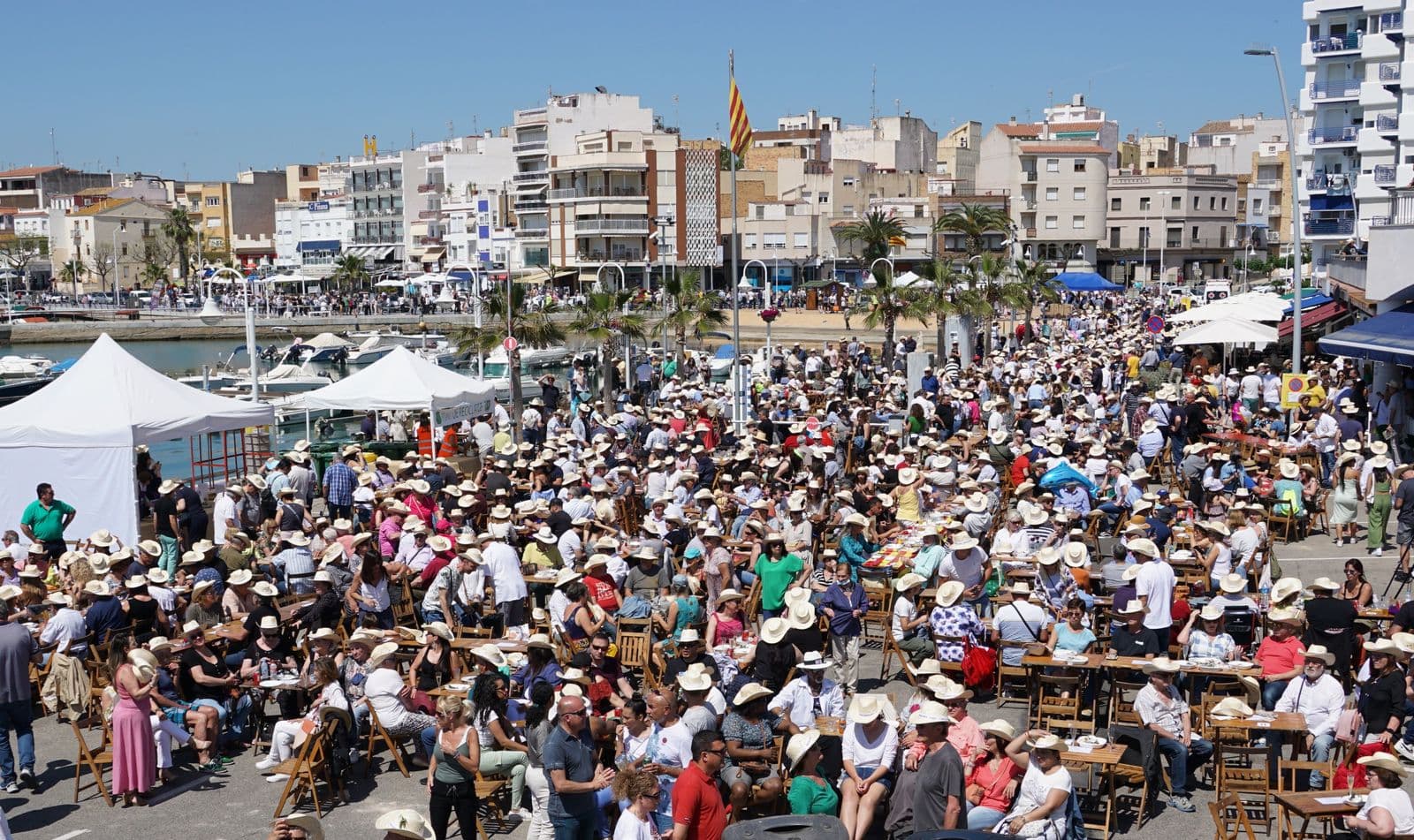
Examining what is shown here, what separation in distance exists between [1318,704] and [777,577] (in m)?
4.66

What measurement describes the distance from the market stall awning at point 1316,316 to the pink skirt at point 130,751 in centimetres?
2678

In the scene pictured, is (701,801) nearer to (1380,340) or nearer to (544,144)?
(1380,340)

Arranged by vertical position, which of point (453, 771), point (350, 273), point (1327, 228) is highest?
point (1327, 228)

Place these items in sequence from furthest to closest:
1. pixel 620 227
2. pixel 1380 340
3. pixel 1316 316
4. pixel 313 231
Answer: pixel 313 231 → pixel 620 227 → pixel 1316 316 → pixel 1380 340

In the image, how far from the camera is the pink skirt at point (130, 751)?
937 centimetres

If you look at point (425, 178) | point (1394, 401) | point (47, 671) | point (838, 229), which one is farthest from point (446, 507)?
point (425, 178)

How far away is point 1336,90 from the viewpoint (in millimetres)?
58094

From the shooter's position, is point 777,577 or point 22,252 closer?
point 777,577

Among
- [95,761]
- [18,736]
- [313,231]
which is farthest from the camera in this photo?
[313,231]

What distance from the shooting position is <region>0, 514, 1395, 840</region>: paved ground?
352 inches

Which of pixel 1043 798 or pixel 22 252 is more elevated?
pixel 22 252

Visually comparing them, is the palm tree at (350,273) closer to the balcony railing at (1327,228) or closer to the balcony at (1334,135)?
the balcony at (1334,135)

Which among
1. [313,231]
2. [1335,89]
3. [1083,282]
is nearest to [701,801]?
[1083,282]

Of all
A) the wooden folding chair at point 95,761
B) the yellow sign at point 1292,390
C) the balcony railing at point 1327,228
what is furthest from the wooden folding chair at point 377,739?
the balcony railing at point 1327,228
